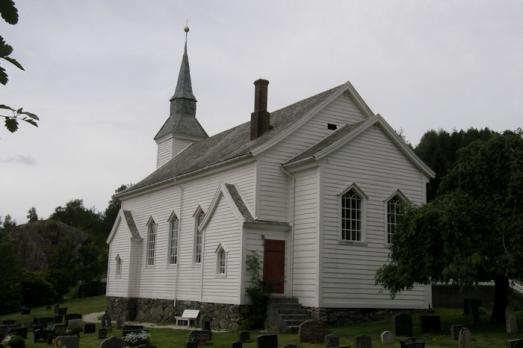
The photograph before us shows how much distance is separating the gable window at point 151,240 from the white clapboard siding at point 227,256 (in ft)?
25.3

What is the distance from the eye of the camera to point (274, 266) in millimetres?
23250

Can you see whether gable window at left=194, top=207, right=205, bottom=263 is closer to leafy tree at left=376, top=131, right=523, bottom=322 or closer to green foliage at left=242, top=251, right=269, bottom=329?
green foliage at left=242, top=251, right=269, bottom=329

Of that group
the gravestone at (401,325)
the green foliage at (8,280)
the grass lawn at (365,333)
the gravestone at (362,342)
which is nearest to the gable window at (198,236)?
the grass lawn at (365,333)

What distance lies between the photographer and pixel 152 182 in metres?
33.0

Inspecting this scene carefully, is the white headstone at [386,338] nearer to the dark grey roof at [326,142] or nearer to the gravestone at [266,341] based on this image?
the gravestone at [266,341]

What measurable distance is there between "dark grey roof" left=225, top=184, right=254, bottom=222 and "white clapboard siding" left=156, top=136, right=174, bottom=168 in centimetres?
1615

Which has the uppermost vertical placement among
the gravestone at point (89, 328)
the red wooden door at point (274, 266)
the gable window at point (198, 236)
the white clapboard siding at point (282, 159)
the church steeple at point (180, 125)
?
the church steeple at point (180, 125)

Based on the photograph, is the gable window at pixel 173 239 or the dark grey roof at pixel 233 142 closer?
the dark grey roof at pixel 233 142

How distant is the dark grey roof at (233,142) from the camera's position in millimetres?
25281

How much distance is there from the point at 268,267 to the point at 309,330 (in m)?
5.32

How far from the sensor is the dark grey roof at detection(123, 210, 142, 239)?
3381 cm

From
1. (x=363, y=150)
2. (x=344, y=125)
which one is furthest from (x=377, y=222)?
(x=344, y=125)

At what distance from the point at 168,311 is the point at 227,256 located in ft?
22.5

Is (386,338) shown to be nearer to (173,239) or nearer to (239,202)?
(239,202)
